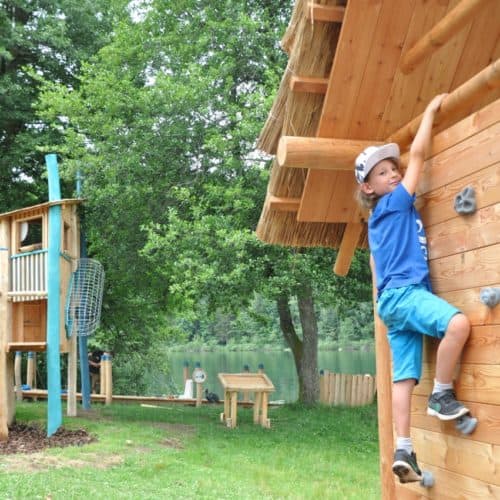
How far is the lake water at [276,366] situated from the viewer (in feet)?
87.4

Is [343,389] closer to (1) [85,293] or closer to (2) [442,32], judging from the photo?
(1) [85,293]

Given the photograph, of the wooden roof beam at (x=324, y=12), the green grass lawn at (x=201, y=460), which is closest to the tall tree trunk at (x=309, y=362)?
the green grass lawn at (x=201, y=460)

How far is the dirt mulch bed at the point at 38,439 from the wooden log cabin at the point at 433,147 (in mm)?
6447

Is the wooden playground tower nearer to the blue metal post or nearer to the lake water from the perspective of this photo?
the blue metal post

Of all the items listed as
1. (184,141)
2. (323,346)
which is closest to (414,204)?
(184,141)

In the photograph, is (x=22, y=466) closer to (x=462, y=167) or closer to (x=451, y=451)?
(x=451, y=451)

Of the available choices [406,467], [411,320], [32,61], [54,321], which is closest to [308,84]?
[411,320]

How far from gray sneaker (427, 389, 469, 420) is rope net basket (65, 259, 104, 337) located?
31.0ft

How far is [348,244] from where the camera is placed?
5.21 m

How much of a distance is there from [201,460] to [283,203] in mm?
5751

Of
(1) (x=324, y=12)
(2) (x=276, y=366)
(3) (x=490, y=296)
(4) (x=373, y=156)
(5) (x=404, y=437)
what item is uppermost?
(1) (x=324, y=12)

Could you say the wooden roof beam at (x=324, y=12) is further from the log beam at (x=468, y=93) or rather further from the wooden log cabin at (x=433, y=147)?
the log beam at (x=468, y=93)

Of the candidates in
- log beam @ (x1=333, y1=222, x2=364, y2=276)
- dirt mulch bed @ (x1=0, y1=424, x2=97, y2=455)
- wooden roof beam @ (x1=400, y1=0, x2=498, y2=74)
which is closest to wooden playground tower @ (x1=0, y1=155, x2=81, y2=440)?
dirt mulch bed @ (x1=0, y1=424, x2=97, y2=455)

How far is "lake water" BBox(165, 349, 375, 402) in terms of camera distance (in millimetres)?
26625
